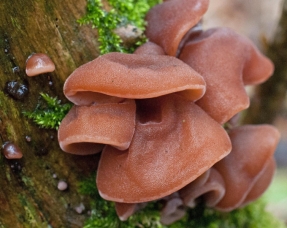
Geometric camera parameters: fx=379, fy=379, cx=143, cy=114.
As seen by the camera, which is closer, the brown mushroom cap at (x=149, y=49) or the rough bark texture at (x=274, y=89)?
the brown mushroom cap at (x=149, y=49)

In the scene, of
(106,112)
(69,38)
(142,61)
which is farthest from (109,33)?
(106,112)

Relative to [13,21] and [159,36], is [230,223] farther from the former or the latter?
[13,21]

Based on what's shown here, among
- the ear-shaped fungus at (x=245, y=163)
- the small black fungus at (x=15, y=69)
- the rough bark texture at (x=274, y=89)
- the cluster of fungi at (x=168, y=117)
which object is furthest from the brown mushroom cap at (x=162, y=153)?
the rough bark texture at (x=274, y=89)

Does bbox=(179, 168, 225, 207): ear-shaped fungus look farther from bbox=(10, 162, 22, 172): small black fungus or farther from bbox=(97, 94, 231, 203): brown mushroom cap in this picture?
bbox=(10, 162, 22, 172): small black fungus

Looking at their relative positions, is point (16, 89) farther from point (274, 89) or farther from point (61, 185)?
point (274, 89)

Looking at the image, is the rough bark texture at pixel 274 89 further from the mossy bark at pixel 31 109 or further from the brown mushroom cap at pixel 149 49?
the mossy bark at pixel 31 109

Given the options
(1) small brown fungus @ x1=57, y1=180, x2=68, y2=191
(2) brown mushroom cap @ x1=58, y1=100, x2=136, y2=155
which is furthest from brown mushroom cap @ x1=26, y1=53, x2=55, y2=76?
(1) small brown fungus @ x1=57, y1=180, x2=68, y2=191
